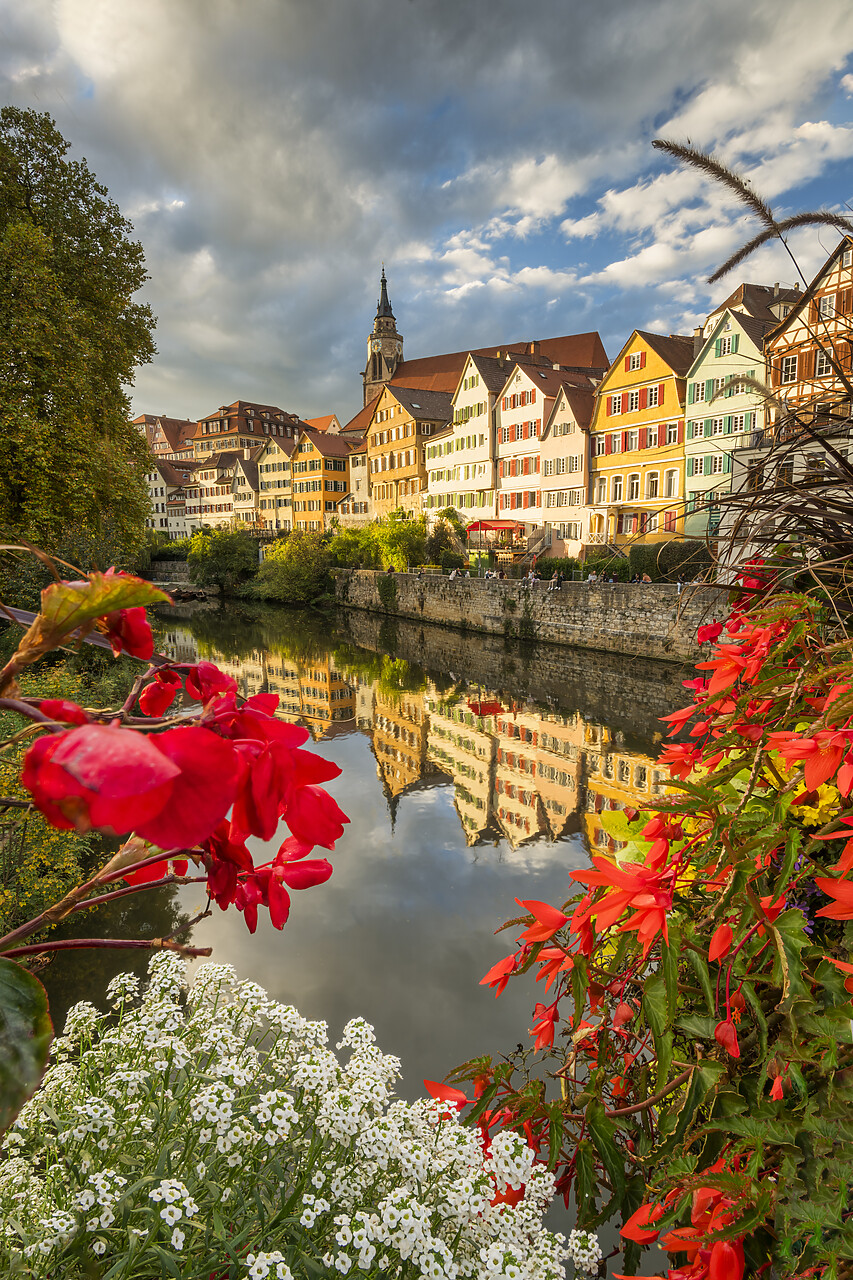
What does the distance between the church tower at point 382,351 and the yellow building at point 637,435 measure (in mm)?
48888

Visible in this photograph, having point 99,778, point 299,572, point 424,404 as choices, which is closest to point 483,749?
point 99,778

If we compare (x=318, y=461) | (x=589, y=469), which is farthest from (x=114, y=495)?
(x=318, y=461)

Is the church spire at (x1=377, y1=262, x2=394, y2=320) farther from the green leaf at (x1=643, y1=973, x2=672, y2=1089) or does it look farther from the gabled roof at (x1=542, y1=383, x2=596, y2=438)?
the green leaf at (x1=643, y1=973, x2=672, y2=1089)

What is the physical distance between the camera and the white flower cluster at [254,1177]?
1.27 m

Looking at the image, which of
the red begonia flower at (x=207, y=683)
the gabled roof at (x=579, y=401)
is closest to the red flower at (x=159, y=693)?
the red begonia flower at (x=207, y=683)

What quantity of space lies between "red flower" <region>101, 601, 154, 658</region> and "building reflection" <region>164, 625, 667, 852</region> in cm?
527

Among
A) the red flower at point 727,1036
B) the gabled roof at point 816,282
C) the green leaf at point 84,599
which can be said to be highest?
the gabled roof at point 816,282

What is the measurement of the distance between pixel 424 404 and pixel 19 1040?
47.9m

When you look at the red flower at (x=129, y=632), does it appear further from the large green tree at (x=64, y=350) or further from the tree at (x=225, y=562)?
the tree at (x=225, y=562)

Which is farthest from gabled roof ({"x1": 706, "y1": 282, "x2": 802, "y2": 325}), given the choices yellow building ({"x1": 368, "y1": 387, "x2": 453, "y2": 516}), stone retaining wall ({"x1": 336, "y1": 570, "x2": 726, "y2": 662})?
yellow building ({"x1": 368, "y1": 387, "x2": 453, "y2": 516})

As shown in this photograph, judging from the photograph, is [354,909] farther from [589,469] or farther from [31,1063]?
[589,469]

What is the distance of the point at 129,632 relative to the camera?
1.97 ft

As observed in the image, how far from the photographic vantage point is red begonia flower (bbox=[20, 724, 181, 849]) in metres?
0.35

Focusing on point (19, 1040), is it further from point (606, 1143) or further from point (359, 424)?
point (359, 424)
